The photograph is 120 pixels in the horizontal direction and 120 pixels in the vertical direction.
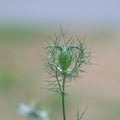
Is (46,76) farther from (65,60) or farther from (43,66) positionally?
(65,60)

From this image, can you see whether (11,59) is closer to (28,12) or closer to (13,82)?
(13,82)

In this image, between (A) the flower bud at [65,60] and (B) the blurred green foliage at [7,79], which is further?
(B) the blurred green foliage at [7,79]

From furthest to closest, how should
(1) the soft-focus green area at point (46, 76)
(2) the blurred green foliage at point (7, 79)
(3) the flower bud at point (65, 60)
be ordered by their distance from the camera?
(2) the blurred green foliage at point (7, 79)
(1) the soft-focus green area at point (46, 76)
(3) the flower bud at point (65, 60)

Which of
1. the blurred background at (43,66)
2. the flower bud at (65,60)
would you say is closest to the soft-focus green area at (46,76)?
the blurred background at (43,66)

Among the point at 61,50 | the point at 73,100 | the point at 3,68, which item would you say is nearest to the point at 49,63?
the point at 61,50

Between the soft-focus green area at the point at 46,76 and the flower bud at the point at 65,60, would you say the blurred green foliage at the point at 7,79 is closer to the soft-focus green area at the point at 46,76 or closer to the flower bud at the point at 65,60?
the soft-focus green area at the point at 46,76

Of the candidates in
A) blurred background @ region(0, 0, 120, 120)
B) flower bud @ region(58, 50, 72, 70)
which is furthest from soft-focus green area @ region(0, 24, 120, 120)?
flower bud @ region(58, 50, 72, 70)

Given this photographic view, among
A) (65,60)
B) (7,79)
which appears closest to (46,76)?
(7,79)

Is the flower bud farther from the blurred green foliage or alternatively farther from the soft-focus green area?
the blurred green foliage
